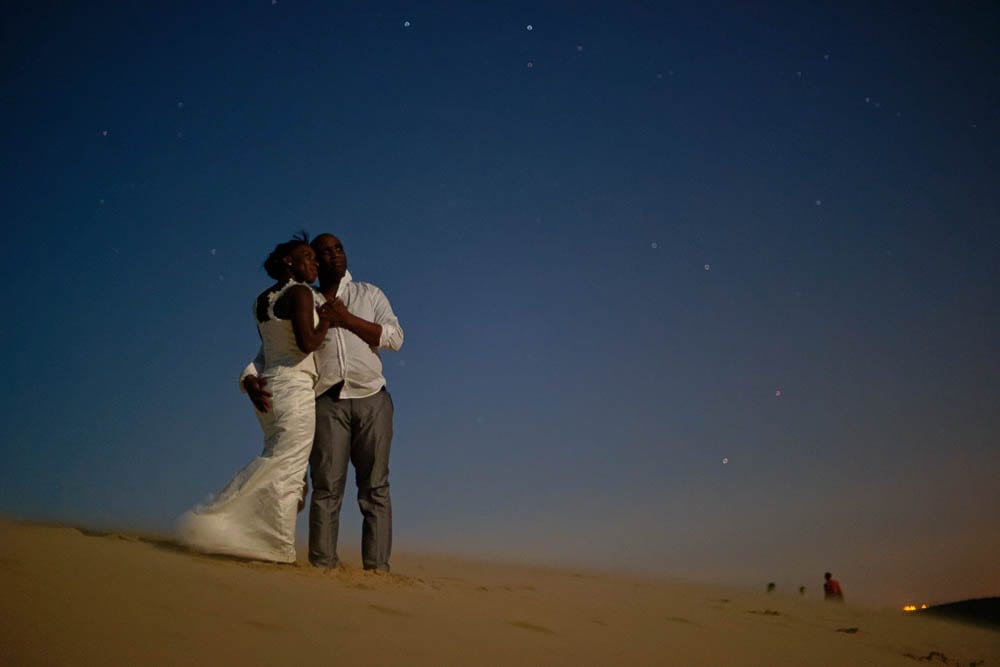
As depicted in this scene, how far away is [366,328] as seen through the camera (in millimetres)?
5527

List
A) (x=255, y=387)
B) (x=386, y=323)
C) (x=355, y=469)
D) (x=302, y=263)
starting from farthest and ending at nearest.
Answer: (x=386, y=323) → (x=355, y=469) → (x=302, y=263) → (x=255, y=387)

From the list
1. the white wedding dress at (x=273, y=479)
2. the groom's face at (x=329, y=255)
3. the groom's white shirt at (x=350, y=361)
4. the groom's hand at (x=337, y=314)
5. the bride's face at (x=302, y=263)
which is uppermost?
the groom's face at (x=329, y=255)

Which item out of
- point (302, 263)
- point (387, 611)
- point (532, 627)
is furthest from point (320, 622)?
point (302, 263)

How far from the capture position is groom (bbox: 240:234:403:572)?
5375mm

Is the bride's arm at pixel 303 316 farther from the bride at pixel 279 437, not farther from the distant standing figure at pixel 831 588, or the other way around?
the distant standing figure at pixel 831 588

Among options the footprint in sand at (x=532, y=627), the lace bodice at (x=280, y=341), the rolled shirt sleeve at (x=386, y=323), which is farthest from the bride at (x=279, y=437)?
the footprint in sand at (x=532, y=627)

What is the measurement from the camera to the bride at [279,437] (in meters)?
4.79

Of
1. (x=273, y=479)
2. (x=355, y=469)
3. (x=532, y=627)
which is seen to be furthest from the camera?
(x=355, y=469)

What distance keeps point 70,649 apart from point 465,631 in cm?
161

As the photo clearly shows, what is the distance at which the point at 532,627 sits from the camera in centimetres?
360

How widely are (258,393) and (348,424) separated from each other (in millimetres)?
726

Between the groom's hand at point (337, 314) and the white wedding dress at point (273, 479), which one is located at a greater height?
the groom's hand at point (337, 314)

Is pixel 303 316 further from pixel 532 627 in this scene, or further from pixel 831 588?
pixel 831 588

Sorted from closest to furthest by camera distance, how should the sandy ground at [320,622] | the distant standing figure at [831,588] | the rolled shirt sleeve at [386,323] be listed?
the sandy ground at [320,622]
the rolled shirt sleeve at [386,323]
the distant standing figure at [831,588]
